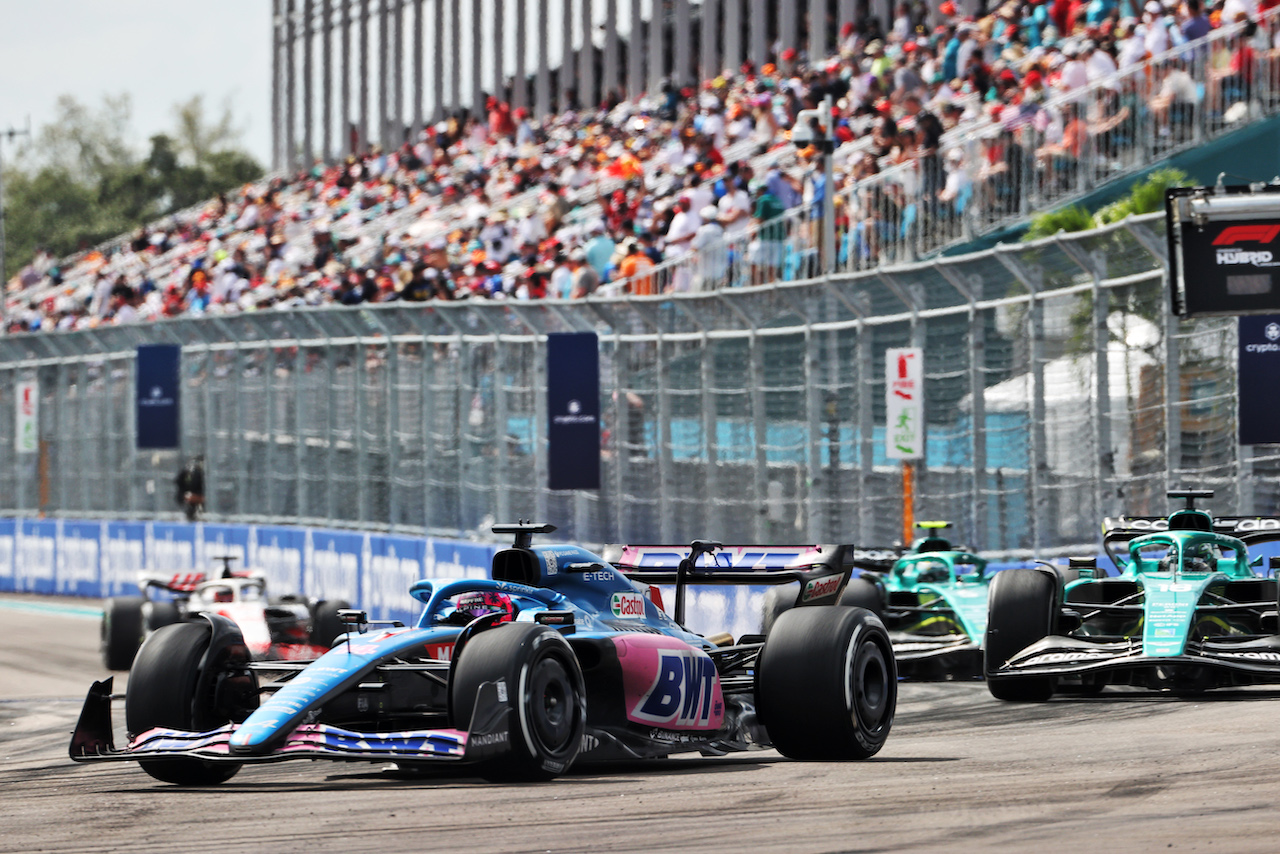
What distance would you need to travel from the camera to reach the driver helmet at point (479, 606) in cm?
884

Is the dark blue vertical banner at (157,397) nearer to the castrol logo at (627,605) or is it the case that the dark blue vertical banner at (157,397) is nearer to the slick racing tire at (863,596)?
the slick racing tire at (863,596)

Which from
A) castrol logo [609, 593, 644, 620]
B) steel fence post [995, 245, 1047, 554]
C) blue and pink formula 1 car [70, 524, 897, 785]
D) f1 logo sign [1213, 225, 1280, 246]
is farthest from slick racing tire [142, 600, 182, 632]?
f1 logo sign [1213, 225, 1280, 246]

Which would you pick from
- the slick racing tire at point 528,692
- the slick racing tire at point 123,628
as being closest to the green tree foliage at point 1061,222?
the slick racing tire at point 123,628

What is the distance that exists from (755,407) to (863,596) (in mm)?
3891

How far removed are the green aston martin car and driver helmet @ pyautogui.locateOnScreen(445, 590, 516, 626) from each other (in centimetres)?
357

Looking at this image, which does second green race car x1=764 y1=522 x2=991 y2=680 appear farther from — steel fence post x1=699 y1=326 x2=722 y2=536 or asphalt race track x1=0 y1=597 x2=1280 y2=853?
steel fence post x1=699 y1=326 x2=722 y2=536

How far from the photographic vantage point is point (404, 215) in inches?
1560

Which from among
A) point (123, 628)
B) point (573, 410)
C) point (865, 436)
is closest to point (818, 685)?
point (865, 436)

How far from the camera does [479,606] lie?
8.91m

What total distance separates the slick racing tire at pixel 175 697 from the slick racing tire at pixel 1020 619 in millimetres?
4784

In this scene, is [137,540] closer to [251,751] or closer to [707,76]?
[707,76]

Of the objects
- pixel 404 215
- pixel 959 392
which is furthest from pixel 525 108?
pixel 959 392

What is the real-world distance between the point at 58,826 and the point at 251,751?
2.55ft

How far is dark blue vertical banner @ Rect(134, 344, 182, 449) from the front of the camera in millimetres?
25781
